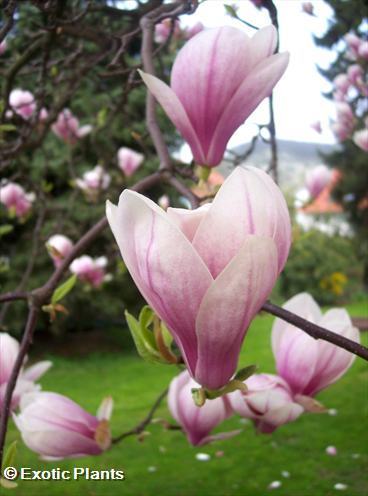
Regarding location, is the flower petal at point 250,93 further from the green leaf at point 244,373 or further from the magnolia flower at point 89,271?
the magnolia flower at point 89,271

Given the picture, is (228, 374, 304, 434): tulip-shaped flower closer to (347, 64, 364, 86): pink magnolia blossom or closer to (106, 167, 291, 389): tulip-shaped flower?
(106, 167, 291, 389): tulip-shaped flower

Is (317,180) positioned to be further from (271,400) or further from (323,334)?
(323,334)

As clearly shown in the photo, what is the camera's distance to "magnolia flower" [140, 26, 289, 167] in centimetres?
45

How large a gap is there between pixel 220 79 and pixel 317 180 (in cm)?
113

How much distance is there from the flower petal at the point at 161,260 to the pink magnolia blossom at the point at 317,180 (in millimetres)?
1232

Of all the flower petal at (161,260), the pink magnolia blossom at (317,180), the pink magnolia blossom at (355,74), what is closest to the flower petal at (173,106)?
the flower petal at (161,260)

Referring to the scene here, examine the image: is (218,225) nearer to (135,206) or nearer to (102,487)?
(135,206)

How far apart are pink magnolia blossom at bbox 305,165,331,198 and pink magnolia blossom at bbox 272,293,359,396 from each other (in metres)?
0.98

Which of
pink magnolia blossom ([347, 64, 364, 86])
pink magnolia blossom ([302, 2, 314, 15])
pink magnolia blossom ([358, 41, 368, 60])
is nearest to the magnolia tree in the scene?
pink magnolia blossom ([302, 2, 314, 15])

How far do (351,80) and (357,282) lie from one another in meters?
6.67

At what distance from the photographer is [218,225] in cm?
31

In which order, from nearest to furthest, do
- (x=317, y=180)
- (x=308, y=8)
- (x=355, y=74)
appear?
(x=308, y=8)
(x=317, y=180)
(x=355, y=74)

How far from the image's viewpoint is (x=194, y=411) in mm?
629

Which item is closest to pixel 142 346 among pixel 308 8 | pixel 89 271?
pixel 308 8
